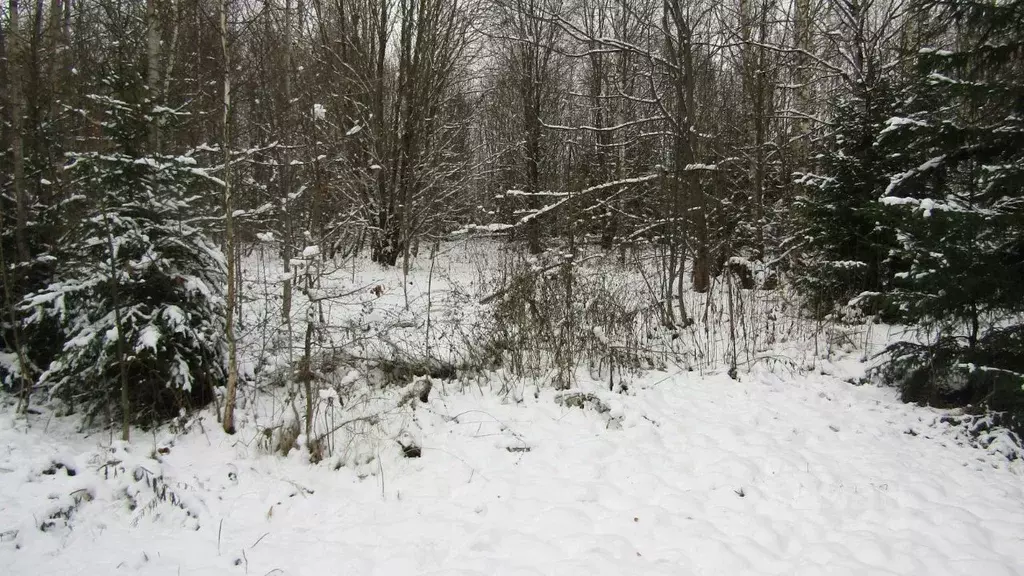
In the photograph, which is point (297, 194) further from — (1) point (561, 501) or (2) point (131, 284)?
(1) point (561, 501)

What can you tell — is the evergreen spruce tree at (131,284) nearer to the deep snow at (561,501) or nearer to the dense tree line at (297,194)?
the dense tree line at (297,194)

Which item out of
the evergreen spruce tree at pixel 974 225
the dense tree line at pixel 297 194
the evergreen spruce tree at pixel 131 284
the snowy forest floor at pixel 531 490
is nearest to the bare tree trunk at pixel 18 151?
the dense tree line at pixel 297 194

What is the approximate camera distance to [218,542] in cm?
327

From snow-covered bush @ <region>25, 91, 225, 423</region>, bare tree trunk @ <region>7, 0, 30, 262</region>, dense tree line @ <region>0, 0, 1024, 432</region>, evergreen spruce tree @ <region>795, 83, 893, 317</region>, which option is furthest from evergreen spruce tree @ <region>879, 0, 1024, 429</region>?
bare tree trunk @ <region>7, 0, 30, 262</region>

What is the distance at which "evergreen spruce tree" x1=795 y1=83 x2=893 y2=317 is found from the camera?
7430mm

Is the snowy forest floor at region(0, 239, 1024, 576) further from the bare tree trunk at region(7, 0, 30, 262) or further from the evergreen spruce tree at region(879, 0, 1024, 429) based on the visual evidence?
the bare tree trunk at region(7, 0, 30, 262)

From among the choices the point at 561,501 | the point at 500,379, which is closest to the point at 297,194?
the point at 500,379

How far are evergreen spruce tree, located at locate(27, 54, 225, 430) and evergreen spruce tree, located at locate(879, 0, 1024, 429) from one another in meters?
6.56

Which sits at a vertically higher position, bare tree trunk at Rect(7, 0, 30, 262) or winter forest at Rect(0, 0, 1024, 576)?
bare tree trunk at Rect(7, 0, 30, 262)

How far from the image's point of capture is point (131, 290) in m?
4.71

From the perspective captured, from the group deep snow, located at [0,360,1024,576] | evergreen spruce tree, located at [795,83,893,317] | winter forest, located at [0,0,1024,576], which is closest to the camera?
deep snow, located at [0,360,1024,576]

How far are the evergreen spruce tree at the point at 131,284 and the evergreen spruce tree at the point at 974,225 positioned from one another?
21.5 ft

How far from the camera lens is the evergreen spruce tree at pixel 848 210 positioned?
7.43m

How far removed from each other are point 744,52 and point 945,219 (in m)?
7.78
